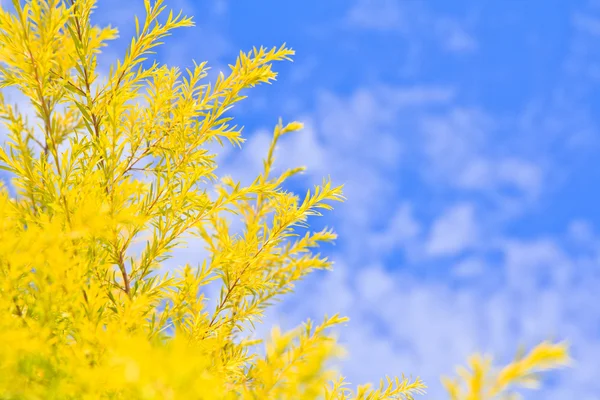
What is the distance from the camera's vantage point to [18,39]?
3713 millimetres

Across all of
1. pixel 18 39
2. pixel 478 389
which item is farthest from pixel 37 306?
pixel 478 389

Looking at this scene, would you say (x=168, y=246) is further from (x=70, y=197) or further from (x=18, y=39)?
(x=18, y=39)

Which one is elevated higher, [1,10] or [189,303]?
[1,10]

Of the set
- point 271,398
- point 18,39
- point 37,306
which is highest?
point 18,39

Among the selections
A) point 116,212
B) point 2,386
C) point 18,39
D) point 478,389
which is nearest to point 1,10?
point 18,39

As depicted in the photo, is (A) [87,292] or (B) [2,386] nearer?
(B) [2,386]

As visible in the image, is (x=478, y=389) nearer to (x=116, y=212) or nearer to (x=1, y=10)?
(x=116, y=212)

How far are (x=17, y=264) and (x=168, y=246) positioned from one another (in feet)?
5.03

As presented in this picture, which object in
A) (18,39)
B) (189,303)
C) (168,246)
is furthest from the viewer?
(189,303)

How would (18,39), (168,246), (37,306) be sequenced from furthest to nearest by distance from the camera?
(168,246)
(18,39)
(37,306)

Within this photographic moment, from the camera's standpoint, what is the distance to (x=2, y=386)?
2154 millimetres

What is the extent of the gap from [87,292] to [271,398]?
1293 mm

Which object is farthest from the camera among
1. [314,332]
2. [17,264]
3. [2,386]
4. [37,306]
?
[314,332]

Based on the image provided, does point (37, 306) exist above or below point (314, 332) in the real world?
below
